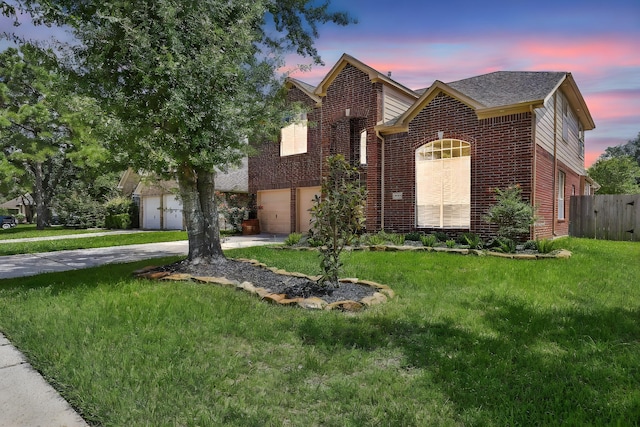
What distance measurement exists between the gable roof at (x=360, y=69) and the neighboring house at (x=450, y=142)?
4cm

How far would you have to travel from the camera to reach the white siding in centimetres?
1297

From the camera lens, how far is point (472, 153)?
10531 millimetres

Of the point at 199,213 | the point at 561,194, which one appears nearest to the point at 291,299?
the point at 199,213

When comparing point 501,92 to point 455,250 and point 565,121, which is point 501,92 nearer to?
point 565,121

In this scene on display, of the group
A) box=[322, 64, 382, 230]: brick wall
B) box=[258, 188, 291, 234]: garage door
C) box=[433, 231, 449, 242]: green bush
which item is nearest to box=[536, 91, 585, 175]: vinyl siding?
box=[433, 231, 449, 242]: green bush

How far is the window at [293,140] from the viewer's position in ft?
52.7

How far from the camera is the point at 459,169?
10945 millimetres

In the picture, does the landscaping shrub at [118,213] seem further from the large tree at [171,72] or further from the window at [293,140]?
the large tree at [171,72]

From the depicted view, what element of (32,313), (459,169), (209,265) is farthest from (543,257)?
(32,313)

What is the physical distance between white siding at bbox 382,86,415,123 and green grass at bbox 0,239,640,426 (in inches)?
352

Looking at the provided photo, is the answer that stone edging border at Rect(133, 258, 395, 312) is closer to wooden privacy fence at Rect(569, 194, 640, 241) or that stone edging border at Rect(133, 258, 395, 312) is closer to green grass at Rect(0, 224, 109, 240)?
wooden privacy fence at Rect(569, 194, 640, 241)

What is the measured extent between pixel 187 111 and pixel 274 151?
11909mm

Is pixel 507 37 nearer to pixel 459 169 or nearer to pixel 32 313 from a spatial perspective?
pixel 459 169

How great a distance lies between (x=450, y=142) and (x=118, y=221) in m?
21.8
